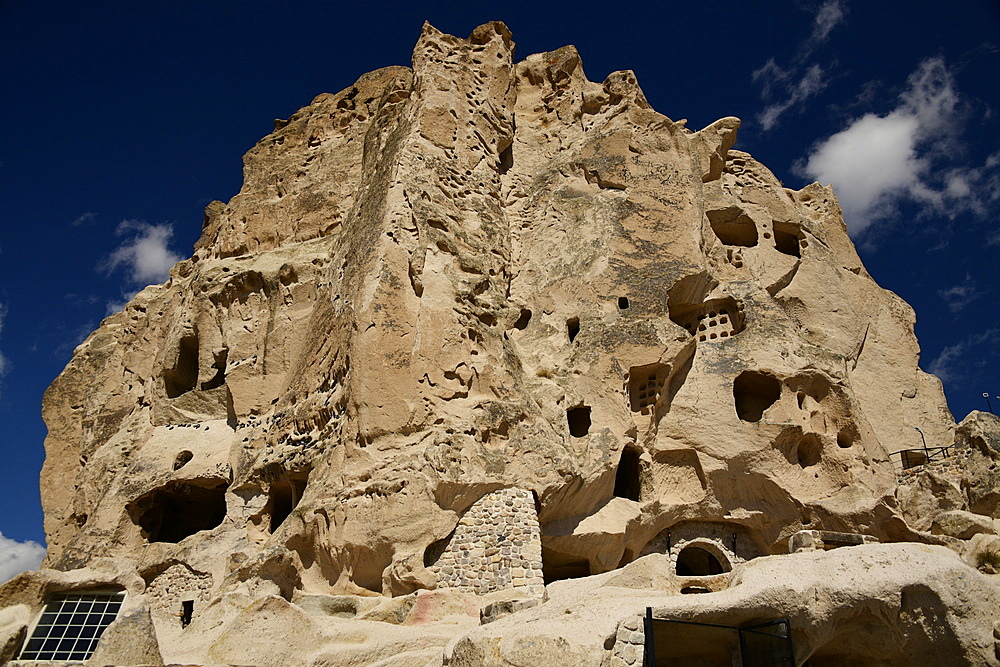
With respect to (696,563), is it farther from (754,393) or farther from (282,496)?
(282,496)

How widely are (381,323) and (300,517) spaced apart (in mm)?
2976

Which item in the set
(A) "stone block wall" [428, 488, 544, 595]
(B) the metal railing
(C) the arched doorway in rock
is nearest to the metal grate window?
(A) "stone block wall" [428, 488, 544, 595]

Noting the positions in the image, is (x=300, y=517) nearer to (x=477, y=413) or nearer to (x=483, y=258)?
(x=477, y=413)

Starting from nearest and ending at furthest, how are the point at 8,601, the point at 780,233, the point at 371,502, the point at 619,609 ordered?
the point at 619,609, the point at 8,601, the point at 371,502, the point at 780,233

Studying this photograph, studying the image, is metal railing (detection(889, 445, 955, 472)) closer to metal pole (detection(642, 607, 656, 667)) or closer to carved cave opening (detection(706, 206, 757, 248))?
carved cave opening (detection(706, 206, 757, 248))

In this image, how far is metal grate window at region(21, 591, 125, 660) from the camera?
23.5 feet

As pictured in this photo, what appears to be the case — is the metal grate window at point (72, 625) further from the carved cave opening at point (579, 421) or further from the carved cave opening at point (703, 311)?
the carved cave opening at point (703, 311)

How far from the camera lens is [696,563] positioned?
51.8 ft

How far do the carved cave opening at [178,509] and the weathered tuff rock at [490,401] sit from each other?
0.06m

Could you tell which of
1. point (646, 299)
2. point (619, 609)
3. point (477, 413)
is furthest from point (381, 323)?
point (619, 609)

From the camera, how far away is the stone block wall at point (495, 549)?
10.4 m

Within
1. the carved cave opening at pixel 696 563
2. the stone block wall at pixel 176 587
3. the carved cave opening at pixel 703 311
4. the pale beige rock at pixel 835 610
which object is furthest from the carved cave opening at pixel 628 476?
the pale beige rock at pixel 835 610

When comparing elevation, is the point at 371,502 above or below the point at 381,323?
below

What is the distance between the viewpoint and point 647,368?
14133 mm
